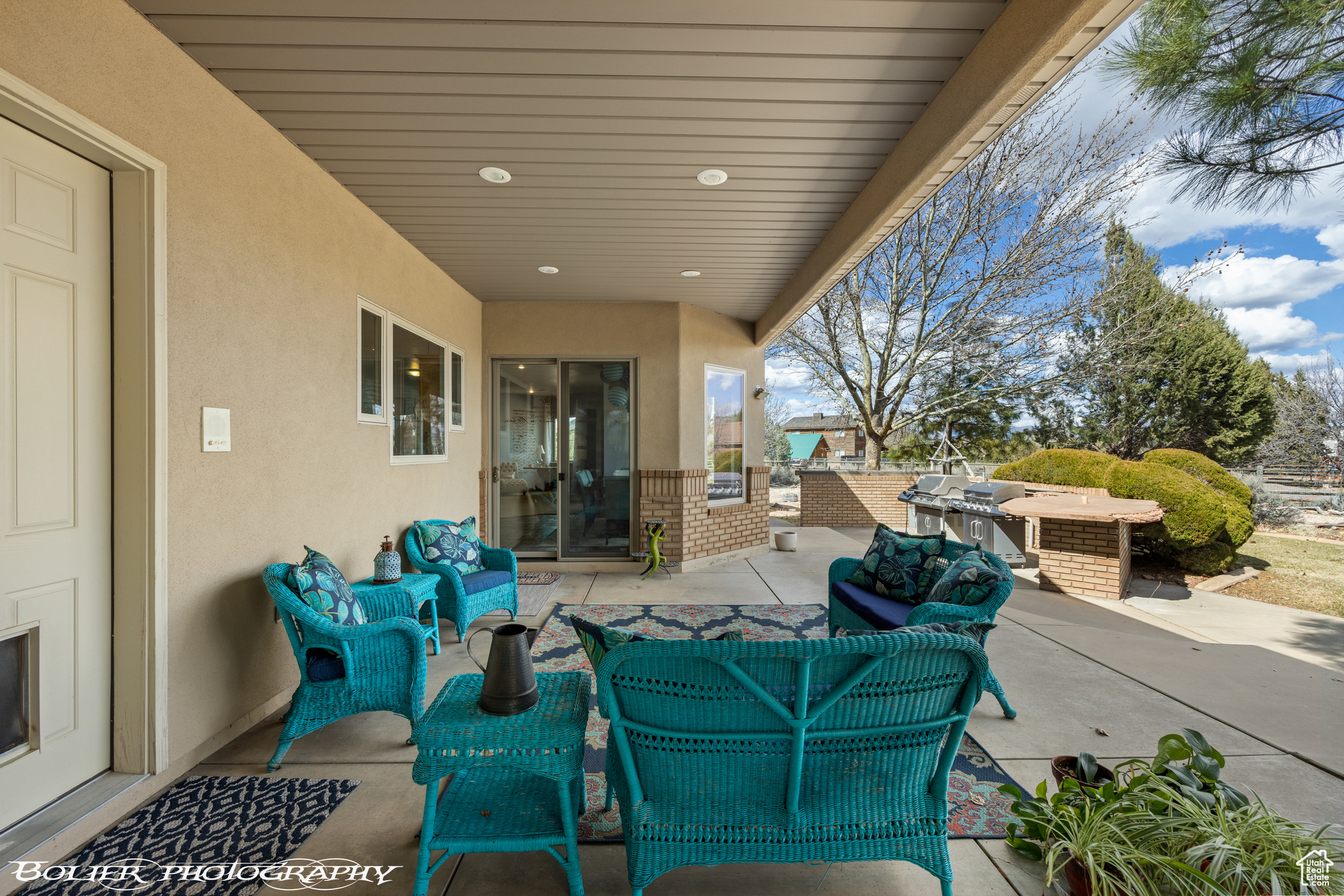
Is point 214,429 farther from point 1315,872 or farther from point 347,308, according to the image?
point 1315,872

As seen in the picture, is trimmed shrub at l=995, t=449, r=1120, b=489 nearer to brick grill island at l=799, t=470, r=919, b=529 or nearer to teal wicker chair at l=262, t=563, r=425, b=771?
brick grill island at l=799, t=470, r=919, b=529

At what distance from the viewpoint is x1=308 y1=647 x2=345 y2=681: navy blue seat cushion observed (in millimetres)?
2240

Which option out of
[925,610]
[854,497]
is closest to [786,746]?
[925,610]

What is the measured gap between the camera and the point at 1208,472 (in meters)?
6.86

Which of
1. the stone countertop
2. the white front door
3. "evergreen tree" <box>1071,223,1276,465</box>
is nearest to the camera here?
the white front door

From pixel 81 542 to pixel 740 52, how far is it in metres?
2.94

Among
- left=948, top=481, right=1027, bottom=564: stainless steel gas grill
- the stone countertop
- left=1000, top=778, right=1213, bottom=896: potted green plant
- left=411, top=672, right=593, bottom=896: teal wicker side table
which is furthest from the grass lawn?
left=411, top=672, right=593, bottom=896: teal wicker side table

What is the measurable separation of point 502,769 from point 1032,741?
2.22 meters

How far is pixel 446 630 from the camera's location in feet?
12.7

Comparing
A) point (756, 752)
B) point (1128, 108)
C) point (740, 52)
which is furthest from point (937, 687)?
point (1128, 108)

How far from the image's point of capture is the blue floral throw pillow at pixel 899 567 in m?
3.02

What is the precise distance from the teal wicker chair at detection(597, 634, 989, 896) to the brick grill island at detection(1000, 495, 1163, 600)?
173 inches

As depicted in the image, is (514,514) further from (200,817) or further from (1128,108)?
(1128,108)

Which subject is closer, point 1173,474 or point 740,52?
point 740,52
